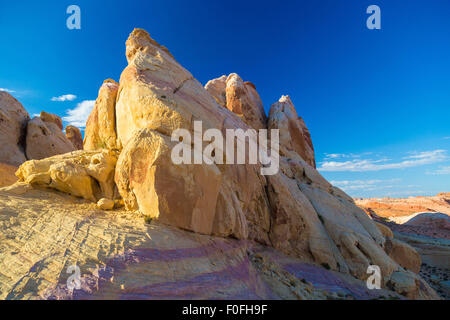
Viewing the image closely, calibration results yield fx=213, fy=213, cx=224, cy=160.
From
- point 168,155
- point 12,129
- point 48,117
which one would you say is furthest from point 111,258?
point 48,117

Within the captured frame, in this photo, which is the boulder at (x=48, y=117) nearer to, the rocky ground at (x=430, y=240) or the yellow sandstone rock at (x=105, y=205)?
the yellow sandstone rock at (x=105, y=205)

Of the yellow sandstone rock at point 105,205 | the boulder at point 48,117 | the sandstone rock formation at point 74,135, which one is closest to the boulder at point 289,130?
the yellow sandstone rock at point 105,205

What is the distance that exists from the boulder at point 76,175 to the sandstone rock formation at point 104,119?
264 cm

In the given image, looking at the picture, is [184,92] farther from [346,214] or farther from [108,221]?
[346,214]

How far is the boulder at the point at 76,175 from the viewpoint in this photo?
371 inches

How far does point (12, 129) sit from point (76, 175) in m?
18.8

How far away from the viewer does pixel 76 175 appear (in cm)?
953

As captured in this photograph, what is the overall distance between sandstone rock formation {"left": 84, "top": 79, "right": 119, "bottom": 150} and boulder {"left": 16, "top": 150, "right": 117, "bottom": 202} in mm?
2642

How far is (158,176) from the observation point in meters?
7.75

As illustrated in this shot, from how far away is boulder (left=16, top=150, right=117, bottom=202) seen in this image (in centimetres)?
943

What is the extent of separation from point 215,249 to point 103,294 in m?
3.95

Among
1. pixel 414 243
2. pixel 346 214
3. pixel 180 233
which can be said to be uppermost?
pixel 180 233
